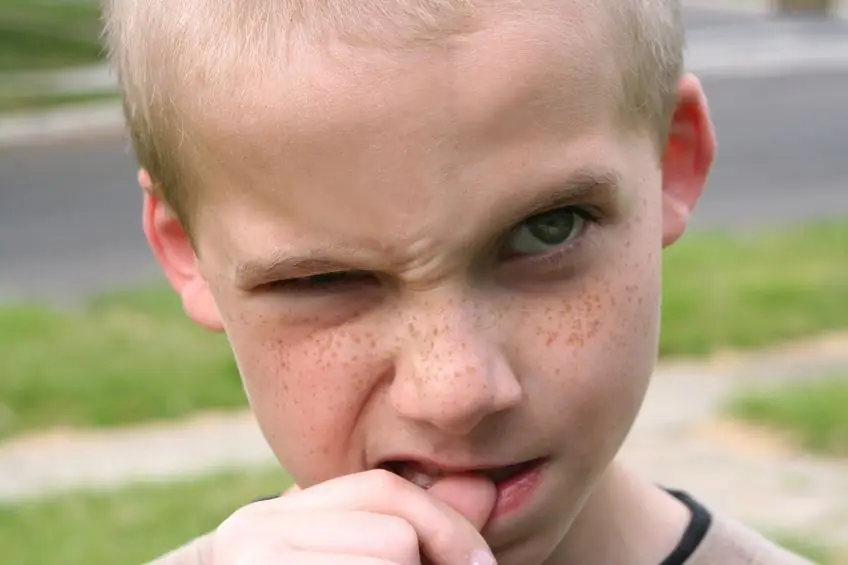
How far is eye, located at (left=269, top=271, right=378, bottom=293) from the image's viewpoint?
1552 mm

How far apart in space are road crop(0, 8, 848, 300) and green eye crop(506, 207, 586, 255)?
23.3 ft

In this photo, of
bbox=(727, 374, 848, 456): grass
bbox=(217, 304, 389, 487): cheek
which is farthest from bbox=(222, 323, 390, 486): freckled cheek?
bbox=(727, 374, 848, 456): grass

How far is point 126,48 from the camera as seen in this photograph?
1794 mm

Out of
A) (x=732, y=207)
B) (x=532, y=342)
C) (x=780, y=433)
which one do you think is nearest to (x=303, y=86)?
(x=532, y=342)

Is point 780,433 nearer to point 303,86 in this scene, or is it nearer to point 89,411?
point 89,411

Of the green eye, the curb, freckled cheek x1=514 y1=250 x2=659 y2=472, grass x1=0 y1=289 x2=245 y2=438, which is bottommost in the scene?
the curb

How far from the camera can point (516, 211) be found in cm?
150

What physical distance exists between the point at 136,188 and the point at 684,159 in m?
10.3

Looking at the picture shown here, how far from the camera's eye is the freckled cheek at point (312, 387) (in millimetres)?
1570

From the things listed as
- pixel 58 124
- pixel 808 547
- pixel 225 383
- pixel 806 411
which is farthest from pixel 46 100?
pixel 808 547

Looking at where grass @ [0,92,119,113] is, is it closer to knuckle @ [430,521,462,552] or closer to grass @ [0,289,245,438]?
grass @ [0,289,245,438]

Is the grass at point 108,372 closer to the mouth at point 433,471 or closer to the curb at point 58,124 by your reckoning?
the mouth at point 433,471

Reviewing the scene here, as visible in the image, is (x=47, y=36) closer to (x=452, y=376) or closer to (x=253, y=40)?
(x=253, y=40)

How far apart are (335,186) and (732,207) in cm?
883
